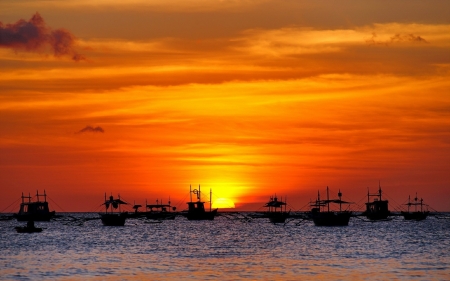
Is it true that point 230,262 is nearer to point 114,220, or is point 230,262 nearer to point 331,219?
point 331,219

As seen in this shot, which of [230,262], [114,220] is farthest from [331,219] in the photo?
[230,262]

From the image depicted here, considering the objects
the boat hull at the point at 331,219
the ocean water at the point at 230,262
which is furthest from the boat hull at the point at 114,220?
the ocean water at the point at 230,262

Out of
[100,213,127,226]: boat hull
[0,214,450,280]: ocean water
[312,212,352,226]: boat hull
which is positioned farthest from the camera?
[100,213,127,226]: boat hull

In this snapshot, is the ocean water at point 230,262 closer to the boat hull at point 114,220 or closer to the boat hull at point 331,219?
the boat hull at point 331,219

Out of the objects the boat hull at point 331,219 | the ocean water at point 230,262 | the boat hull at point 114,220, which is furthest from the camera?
the boat hull at point 114,220

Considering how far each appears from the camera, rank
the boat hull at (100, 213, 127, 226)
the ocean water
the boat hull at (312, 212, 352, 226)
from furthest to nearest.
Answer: the boat hull at (100, 213, 127, 226), the boat hull at (312, 212, 352, 226), the ocean water

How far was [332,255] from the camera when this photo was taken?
8631 cm

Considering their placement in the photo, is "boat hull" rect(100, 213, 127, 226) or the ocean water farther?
"boat hull" rect(100, 213, 127, 226)

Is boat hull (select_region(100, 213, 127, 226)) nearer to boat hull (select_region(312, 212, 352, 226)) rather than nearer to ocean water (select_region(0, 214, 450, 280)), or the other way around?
boat hull (select_region(312, 212, 352, 226))

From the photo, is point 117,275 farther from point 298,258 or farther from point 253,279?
point 298,258

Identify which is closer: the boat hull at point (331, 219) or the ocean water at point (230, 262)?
the ocean water at point (230, 262)

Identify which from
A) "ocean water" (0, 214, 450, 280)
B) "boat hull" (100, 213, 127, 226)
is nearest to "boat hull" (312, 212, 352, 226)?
"boat hull" (100, 213, 127, 226)

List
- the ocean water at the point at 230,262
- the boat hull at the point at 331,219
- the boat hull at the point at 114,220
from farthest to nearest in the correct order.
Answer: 1. the boat hull at the point at 114,220
2. the boat hull at the point at 331,219
3. the ocean water at the point at 230,262

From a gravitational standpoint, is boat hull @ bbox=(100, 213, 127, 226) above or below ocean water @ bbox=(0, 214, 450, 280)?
above
